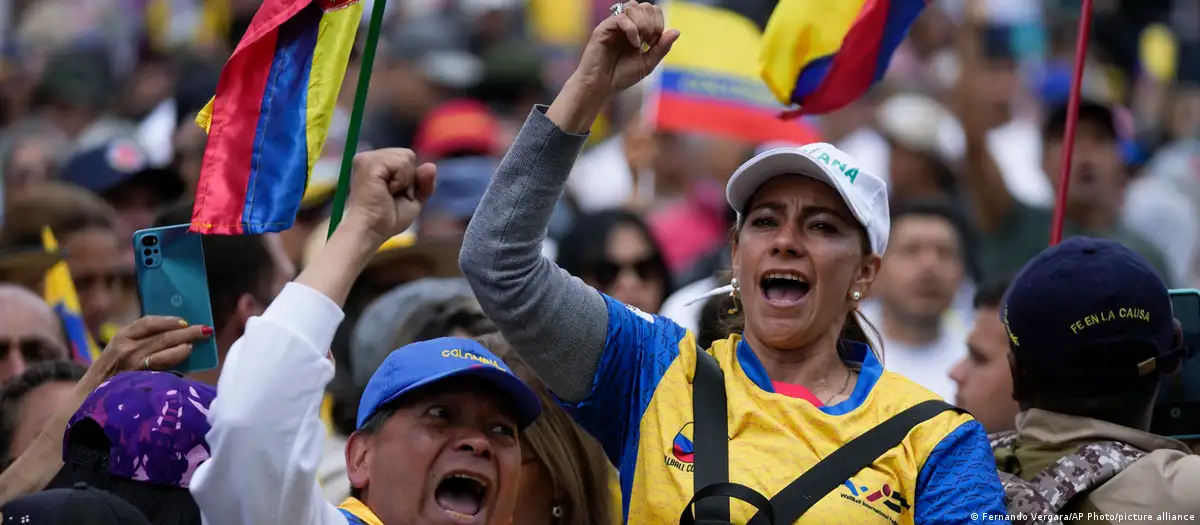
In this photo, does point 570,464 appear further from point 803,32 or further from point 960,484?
point 803,32

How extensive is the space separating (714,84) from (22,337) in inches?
151

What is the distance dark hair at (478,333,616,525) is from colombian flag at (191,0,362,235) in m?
0.85

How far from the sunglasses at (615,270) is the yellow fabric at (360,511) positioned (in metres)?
3.35

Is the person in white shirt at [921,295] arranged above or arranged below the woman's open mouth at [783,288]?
below

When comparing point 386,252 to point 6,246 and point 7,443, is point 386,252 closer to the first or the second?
point 6,246

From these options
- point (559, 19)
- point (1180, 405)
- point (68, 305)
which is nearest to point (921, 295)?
point (1180, 405)

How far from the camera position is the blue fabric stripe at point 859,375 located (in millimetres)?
3875

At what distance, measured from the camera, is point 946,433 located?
3770 millimetres

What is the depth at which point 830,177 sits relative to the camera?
397 centimetres

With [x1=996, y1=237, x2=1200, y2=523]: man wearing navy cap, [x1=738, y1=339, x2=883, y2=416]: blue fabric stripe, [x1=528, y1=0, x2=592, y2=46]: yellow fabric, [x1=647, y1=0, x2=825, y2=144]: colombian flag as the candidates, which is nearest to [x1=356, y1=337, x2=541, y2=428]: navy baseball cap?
[x1=738, y1=339, x2=883, y2=416]: blue fabric stripe

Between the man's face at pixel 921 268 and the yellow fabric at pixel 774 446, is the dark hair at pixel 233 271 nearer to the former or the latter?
the yellow fabric at pixel 774 446

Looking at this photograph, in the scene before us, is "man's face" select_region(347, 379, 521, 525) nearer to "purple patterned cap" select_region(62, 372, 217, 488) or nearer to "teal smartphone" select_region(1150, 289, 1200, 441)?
"purple patterned cap" select_region(62, 372, 217, 488)

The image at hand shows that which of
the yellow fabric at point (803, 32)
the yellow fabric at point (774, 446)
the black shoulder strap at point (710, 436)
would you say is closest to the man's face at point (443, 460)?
the yellow fabric at point (774, 446)

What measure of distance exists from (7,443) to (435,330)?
1.30 metres
